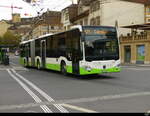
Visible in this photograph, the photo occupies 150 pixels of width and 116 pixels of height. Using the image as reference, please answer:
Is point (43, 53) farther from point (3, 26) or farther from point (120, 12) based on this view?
point (3, 26)

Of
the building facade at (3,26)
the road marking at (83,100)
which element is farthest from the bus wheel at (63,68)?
the building facade at (3,26)

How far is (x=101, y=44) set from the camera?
56.6 feet

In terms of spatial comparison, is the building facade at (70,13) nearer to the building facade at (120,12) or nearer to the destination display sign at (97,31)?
the building facade at (120,12)

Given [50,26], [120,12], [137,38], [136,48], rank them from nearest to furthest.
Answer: [137,38]
[136,48]
[120,12]
[50,26]

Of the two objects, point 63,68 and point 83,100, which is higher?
point 63,68

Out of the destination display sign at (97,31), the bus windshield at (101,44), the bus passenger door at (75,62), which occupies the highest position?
the destination display sign at (97,31)

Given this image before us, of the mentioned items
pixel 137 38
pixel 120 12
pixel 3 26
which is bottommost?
pixel 137 38

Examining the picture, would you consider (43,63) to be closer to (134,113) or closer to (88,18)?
(134,113)

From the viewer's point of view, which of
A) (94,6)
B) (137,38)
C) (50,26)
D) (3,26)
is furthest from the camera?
(3,26)

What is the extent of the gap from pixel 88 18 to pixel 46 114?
53345 mm

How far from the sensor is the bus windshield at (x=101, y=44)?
17.1m

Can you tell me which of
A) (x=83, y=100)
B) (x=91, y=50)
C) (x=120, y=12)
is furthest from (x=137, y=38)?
(x=83, y=100)

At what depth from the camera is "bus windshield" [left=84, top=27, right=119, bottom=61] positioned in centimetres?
1706

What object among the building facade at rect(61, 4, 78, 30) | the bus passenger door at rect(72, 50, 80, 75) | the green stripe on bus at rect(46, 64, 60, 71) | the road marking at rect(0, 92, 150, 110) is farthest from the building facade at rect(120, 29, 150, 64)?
the road marking at rect(0, 92, 150, 110)
